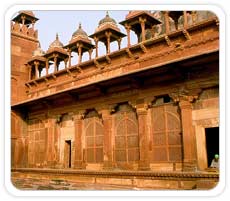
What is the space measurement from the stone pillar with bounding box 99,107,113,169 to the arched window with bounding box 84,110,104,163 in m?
0.36

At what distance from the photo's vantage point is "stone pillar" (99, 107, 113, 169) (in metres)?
12.5

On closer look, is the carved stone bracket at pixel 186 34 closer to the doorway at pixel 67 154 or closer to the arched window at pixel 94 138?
the arched window at pixel 94 138

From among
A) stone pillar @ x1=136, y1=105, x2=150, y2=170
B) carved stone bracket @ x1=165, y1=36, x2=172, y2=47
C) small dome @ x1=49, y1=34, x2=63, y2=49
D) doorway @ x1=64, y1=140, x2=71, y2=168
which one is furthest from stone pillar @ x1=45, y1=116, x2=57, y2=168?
carved stone bracket @ x1=165, y1=36, x2=172, y2=47

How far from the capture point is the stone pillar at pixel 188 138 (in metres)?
10.1

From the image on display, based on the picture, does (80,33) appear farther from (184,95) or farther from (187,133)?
(187,133)

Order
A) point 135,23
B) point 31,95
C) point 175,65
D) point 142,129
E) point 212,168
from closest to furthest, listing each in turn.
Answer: point 212,168 < point 175,65 < point 142,129 < point 135,23 < point 31,95


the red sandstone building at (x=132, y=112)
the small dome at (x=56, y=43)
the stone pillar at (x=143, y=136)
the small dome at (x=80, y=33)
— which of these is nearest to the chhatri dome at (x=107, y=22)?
the red sandstone building at (x=132, y=112)

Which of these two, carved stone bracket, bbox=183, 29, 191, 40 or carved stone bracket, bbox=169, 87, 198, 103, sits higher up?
carved stone bracket, bbox=183, 29, 191, 40

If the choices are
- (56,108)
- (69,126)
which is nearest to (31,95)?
(56,108)

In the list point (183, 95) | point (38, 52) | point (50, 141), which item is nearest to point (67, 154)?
point (50, 141)

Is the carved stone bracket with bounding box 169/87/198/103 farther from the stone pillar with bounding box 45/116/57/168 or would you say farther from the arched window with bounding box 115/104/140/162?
the stone pillar with bounding box 45/116/57/168
